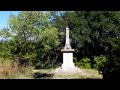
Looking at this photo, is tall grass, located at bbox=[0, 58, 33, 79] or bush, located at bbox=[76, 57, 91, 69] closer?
tall grass, located at bbox=[0, 58, 33, 79]

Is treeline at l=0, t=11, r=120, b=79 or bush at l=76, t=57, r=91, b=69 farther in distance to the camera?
bush at l=76, t=57, r=91, b=69

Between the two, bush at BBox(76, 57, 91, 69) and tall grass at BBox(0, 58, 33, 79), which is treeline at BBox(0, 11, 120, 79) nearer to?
bush at BBox(76, 57, 91, 69)

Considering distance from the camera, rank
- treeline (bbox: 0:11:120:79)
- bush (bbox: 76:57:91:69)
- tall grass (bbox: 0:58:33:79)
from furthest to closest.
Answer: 1. bush (bbox: 76:57:91:69)
2. treeline (bbox: 0:11:120:79)
3. tall grass (bbox: 0:58:33:79)

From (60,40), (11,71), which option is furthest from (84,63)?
(11,71)

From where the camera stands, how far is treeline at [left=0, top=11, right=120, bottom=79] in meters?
21.2

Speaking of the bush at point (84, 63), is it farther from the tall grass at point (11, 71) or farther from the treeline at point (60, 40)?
the tall grass at point (11, 71)

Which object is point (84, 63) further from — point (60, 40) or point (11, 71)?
point (11, 71)

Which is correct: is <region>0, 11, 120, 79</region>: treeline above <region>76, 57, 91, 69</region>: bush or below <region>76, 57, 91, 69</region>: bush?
above

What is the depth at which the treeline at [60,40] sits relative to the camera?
21.2m

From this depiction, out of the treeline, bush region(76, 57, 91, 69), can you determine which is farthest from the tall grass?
bush region(76, 57, 91, 69)

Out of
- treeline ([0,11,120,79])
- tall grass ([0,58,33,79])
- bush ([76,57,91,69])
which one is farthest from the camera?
bush ([76,57,91,69])

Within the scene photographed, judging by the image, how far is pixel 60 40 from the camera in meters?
32.7

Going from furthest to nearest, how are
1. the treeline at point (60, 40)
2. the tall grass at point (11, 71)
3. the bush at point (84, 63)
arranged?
1. the bush at point (84, 63)
2. the treeline at point (60, 40)
3. the tall grass at point (11, 71)

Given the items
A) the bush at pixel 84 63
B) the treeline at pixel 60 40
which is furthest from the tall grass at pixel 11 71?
the bush at pixel 84 63
